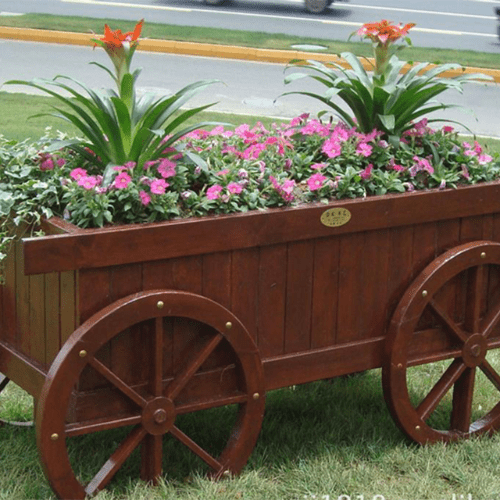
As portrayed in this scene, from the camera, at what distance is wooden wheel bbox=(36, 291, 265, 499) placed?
2836mm

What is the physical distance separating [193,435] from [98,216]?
108cm

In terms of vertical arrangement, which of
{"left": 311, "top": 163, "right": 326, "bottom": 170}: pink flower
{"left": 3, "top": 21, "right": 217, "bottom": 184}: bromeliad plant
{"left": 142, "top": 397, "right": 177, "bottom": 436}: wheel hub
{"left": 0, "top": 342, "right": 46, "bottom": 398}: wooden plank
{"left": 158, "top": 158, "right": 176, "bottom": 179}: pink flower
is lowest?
{"left": 142, "top": 397, "right": 177, "bottom": 436}: wheel hub

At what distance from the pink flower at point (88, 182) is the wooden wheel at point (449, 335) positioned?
1.12 meters

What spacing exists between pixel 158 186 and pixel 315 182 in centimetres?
55

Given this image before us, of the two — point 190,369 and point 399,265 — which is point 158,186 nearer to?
point 190,369

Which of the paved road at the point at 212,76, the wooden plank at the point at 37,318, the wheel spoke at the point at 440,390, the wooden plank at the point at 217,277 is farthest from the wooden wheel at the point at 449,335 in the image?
the paved road at the point at 212,76

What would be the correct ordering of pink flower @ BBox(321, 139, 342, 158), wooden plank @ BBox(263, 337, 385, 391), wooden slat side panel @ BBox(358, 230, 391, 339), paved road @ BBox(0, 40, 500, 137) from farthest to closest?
paved road @ BBox(0, 40, 500, 137) → pink flower @ BBox(321, 139, 342, 158) → wooden slat side panel @ BBox(358, 230, 391, 339) → wooden plank @ BBox(263, 337, 385, 391)

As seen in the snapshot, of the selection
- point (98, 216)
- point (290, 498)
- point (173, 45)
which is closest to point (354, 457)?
point (290, 498)

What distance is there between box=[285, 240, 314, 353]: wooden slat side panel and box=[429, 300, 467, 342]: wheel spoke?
0.47 meters

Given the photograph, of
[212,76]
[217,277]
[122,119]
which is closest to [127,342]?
[217,277]

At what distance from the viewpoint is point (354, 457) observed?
11.6ft

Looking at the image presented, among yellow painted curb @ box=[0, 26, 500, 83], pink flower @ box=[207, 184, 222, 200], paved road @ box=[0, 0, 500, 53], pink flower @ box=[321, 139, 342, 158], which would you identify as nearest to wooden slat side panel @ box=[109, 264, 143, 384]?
pink flower @ box=[207, 184, 222, 200]

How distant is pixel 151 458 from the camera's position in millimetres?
3107

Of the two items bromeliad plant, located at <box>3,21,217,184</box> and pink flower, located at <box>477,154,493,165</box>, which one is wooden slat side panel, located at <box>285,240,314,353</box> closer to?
bromeliad plant, located at <box>3,21,217,184</box>
